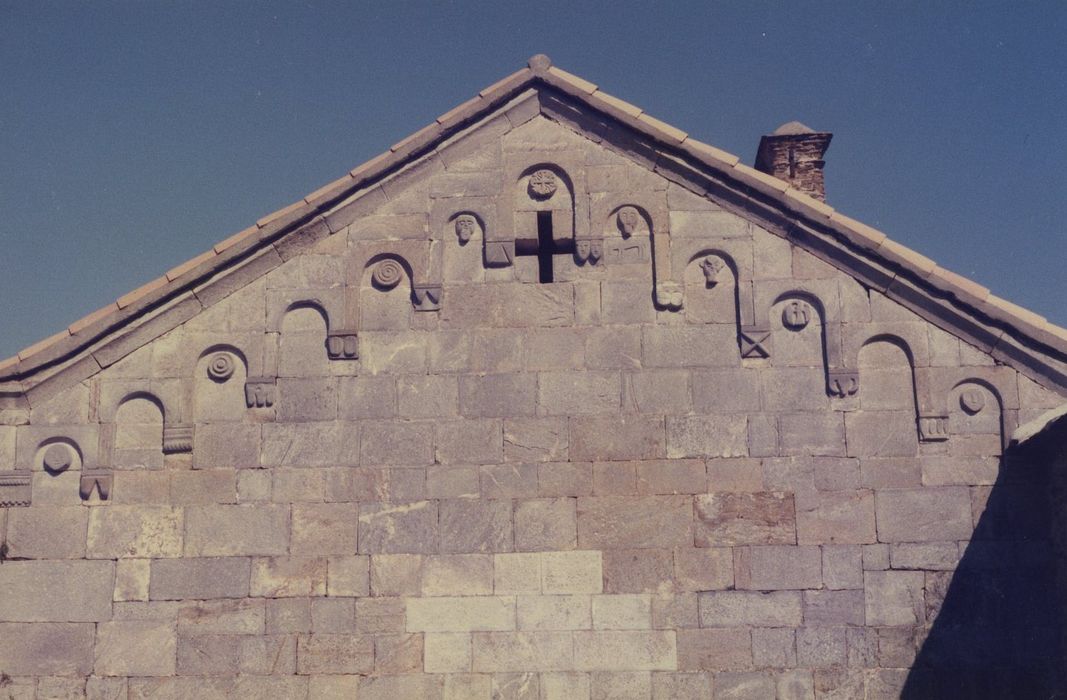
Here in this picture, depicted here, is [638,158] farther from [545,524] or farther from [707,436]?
[545,524]

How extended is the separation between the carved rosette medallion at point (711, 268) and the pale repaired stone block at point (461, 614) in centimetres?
288

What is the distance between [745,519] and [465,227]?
3.15 metres

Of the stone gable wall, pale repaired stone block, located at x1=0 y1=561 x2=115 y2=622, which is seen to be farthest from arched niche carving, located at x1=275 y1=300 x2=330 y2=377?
pale repaired stone block, located at x1=0 y1=561 x2=115 y2=622

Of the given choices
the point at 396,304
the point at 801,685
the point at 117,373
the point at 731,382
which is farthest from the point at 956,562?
the point at 117,373

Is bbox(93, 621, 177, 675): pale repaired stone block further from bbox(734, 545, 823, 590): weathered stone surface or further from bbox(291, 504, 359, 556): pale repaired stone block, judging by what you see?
bbox(734, 545, 823, 590): weathered stone surface

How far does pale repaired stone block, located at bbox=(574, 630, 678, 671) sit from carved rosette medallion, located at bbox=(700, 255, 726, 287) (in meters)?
2.68

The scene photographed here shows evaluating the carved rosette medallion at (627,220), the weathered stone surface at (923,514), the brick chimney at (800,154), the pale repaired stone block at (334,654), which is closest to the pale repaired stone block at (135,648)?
the pale repaired stone block at (334,654)

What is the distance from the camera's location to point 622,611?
745 centimetres

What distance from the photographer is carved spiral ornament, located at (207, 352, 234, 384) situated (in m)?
7.92

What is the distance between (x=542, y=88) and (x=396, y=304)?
2166 mm

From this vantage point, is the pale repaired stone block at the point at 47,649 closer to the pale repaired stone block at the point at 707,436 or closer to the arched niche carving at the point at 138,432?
the arched niche carving at the point at 138,432

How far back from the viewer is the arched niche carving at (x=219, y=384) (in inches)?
311

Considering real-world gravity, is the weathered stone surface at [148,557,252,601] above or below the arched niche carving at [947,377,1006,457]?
below

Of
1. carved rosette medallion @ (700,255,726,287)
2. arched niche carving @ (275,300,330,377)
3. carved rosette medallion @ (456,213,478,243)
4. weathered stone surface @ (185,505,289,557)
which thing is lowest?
weathered stone surface @ (185,505,289,557)
